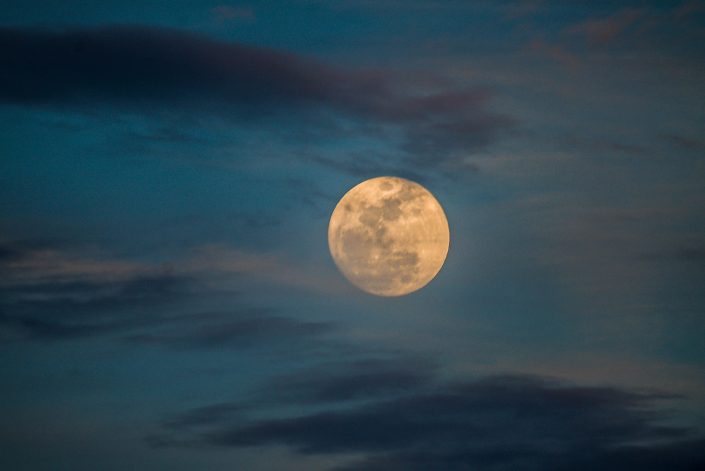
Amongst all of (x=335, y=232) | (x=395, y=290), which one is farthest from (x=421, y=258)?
(x=335, y=232)

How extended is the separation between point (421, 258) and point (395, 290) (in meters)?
4.43

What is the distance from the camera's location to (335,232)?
80938 mm

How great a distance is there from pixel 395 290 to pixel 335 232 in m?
8.97

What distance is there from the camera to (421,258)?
8012 centimetres

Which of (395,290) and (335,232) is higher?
(335,232)

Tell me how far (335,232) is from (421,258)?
31.6 feet

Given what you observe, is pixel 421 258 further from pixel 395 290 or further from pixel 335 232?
pixel 335 232

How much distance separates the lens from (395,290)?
261 feet
